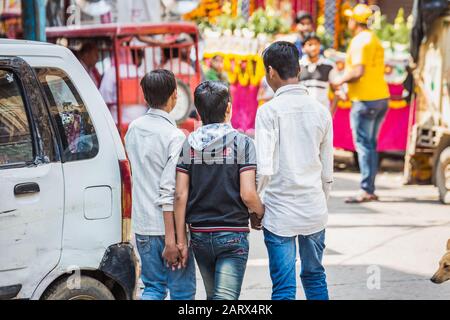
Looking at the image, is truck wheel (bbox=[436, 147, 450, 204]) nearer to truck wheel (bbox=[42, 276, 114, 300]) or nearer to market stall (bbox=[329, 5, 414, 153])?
market stall (bbox=[329, 5, 414, 153])

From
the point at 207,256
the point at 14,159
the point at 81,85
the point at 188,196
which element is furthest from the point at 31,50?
the point at 207,256

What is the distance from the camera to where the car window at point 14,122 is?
4.03 metres

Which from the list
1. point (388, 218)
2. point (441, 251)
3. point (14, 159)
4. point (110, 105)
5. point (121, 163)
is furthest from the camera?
point (110, 105)

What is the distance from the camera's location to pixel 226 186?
413 cm

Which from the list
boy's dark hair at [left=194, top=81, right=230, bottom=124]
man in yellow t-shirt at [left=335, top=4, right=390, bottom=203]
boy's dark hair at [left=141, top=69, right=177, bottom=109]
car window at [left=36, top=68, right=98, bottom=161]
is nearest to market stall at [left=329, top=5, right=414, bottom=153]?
man in yellow t-shirt at [left=335, top=4, right=390, bottom=203]

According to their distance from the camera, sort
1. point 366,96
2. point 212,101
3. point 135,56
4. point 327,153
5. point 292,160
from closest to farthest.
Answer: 1. point 212,101
2. point 292,160
3. point 327,153
4. point 366,96
5. point 135,56

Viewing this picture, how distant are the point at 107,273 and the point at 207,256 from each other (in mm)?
519

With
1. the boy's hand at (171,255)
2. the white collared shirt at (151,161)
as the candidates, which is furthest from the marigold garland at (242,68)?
the boy's hand at (171,255)

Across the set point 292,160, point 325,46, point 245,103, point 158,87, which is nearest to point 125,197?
point 158,87

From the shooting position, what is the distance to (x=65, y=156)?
4.15 metres

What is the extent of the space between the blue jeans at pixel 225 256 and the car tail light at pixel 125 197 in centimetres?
38

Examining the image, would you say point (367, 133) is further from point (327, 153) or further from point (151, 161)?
point (151, 161)

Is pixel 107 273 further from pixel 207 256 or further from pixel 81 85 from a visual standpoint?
pixel 81 85

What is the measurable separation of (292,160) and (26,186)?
4.52 ft
